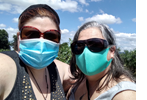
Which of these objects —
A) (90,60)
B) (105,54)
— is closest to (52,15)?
(90,60)

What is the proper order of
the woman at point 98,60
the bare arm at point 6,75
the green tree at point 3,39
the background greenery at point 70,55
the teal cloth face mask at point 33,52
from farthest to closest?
the green tree at point 3,39 < the background greenery at point 70,55 < the woman at point 98,60 < the teal cloth face mask at point 33,52 < the bare arm at point 6,75

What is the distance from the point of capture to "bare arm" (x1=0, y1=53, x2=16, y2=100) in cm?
108

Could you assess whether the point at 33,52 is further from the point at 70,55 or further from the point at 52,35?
the point at 70,55

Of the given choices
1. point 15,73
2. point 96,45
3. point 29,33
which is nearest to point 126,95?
point 96,45

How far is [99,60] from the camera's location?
1.72m

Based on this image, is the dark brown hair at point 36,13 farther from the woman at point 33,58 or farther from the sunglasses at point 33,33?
the sunglasses at point 33,33

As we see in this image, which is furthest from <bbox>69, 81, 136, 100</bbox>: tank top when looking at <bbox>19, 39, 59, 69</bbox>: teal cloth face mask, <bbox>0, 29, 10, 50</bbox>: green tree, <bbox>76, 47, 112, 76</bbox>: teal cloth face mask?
<bbox>0, 29, 10, 50</bbox>: green tree

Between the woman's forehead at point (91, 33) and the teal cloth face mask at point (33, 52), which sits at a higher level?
the woman's forehead at point (91, 33)

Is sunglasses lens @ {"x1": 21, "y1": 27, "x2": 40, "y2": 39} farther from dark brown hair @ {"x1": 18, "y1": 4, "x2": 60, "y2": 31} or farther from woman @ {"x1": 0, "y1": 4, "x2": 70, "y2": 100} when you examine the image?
dark brown hair @ {"x1": 18, "y1": 4, "x2": 60, "y2": 31}

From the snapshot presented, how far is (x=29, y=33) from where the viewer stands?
4.66 ft

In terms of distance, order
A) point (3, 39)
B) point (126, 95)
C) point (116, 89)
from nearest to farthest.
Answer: point (126, 95)
point (116, 89)
point (3, 39)

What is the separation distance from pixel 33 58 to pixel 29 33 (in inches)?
12.9

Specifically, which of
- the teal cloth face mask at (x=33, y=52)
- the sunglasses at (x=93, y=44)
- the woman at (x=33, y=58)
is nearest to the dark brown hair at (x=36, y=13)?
the woman at (x=33, y=58)

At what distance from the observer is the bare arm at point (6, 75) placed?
1.08 meters
